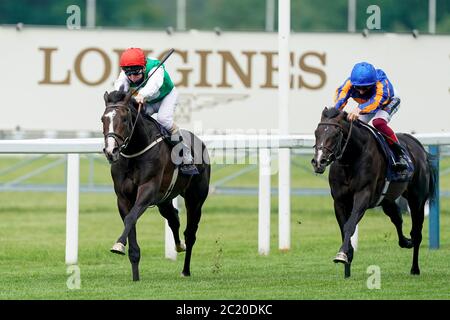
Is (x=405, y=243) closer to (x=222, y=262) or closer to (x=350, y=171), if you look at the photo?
(x=350, y=171)

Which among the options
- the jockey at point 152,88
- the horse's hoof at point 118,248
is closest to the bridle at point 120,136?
the jockey at point 152,88

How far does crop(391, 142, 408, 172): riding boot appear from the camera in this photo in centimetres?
971

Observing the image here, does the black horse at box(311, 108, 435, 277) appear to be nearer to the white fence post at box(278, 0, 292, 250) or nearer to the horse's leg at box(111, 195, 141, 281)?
the horse's leg at box(111, 195, 141, 281)

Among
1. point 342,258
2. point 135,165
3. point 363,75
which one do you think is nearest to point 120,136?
→ point 135,165

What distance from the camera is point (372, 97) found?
977 centimetres

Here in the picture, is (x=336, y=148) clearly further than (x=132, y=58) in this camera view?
No

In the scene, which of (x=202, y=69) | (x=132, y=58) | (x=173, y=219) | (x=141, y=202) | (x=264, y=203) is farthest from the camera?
(x=202, y=69)

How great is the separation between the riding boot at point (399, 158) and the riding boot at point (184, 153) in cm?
160

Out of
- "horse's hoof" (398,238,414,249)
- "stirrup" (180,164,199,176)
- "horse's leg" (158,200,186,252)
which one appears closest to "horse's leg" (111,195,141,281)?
"stirrup" (180,164,199,176)

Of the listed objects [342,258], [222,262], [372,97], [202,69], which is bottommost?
[222,262]

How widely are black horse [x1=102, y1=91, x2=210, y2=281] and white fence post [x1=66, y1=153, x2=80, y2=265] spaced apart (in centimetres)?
91

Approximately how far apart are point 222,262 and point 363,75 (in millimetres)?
2333
